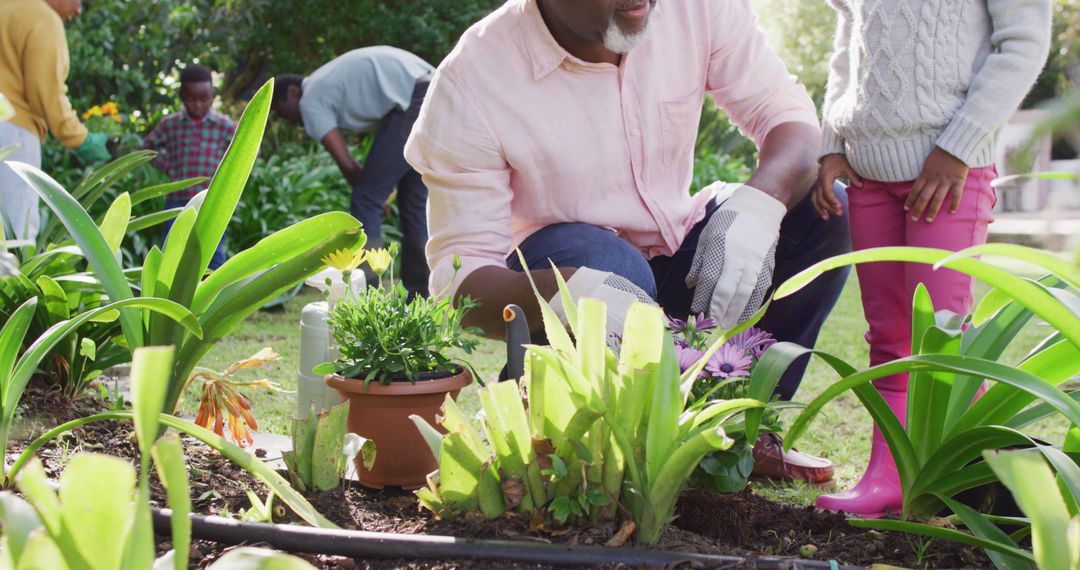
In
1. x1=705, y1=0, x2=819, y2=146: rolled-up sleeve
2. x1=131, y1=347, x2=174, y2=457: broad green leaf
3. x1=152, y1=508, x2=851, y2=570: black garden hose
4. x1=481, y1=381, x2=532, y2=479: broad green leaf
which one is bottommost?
A: x1=152, y1=508, x2=851, y2=570: black garden hose

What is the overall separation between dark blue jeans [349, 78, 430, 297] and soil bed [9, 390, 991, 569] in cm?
367

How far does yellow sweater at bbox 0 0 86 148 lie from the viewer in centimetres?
417

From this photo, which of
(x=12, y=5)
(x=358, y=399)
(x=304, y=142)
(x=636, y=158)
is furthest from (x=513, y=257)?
(x=304, y=142)

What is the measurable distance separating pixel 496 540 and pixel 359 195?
4.37m

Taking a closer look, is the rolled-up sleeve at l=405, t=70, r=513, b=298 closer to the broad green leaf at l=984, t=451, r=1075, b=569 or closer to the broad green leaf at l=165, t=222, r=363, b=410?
the broad green leaf at l=165, t=222, r=363, b=410

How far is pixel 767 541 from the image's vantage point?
1351mm

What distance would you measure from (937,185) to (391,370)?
123cm

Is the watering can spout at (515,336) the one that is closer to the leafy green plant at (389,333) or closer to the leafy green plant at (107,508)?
the leafy green plant at (389,333)

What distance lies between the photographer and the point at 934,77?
220 cm

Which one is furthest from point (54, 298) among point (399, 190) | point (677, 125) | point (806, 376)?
point (399, 190)

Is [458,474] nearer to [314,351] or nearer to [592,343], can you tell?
[592,343]

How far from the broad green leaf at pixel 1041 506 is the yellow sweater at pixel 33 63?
4243mm

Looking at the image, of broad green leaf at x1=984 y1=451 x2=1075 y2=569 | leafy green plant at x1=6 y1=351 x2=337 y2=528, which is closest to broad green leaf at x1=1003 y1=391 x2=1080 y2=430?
broad green leaf at x1=984 y1=451 x2=1075 y2=569

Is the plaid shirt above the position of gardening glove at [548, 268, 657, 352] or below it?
above
